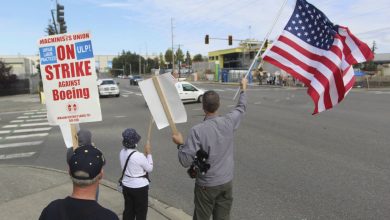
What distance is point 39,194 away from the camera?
6.80 m

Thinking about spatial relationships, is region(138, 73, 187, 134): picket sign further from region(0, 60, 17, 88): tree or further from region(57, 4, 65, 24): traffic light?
region(0, 60, 17, 88): tree

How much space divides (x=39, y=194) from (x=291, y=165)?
4913 millimetres

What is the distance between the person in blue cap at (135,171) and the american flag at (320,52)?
6.26 ft

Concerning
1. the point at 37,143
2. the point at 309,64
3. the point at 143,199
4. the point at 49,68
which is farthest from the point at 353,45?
the point at 37,143

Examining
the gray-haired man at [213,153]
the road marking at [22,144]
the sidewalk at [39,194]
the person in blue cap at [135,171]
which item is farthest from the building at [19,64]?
the gray-haired man at [213,153]

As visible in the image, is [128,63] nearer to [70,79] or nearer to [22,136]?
[22,136]

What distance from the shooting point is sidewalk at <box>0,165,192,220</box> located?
593 centimetres

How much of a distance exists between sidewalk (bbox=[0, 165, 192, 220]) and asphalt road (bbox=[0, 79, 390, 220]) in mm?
Answer: 592

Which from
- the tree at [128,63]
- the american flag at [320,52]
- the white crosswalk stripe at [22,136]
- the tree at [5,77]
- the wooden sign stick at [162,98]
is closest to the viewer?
the wooden sign stick at [162,98]

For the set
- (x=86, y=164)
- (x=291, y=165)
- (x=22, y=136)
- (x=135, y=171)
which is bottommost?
(x=22, y=136)

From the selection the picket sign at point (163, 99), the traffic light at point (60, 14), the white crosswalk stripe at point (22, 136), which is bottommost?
the white crosswalk stripe at point (22, 136)

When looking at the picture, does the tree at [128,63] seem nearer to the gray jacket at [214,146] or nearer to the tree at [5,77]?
the tree at [5,77]

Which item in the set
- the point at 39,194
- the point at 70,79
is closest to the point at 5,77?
the point at 39,194

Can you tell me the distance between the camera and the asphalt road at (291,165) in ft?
20.5
